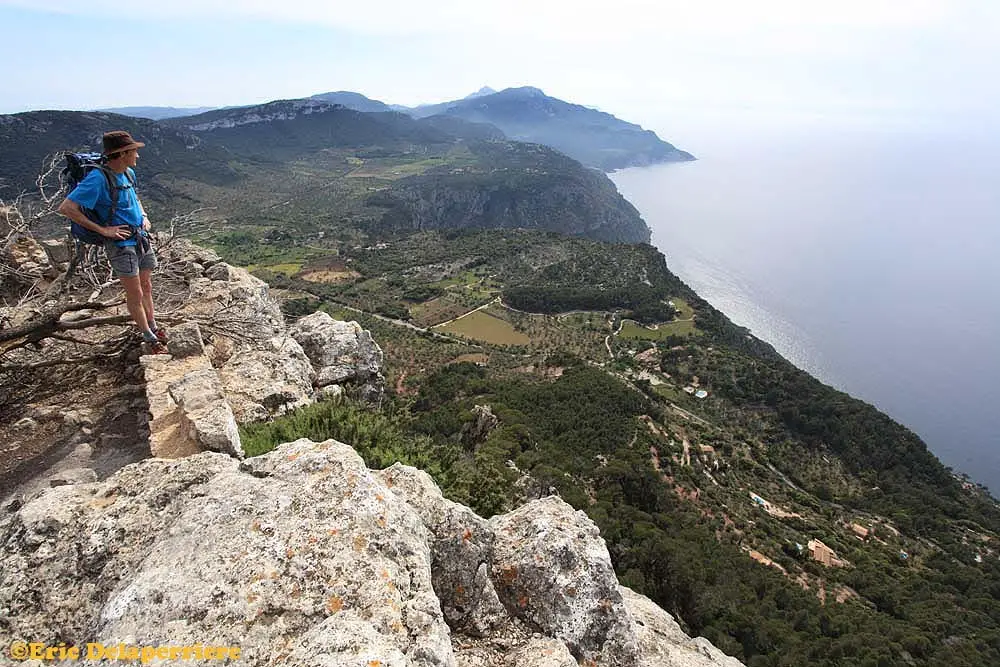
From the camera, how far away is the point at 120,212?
20.7 ft

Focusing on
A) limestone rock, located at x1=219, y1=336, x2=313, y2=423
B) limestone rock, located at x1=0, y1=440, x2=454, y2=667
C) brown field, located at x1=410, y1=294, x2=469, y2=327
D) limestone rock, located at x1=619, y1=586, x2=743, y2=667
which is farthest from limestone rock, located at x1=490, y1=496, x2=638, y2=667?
brown field, located at x1=410, y1=294, x2=469, y2=327

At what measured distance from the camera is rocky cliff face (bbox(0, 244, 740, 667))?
3713 mm

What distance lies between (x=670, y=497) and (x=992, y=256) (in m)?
242

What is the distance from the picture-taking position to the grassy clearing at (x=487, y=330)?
75000 mm

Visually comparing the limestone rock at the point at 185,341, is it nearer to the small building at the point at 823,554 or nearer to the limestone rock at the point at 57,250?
the limestone rock at the point at 57,250

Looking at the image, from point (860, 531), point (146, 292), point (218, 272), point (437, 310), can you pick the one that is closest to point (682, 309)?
point (437, 310)

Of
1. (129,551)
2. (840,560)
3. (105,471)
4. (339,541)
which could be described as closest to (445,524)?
(339,541)

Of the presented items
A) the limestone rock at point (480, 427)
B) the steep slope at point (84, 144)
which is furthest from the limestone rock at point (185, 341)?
the steep slope at point (84, 144)

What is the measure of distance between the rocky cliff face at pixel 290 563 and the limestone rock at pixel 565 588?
0.02m

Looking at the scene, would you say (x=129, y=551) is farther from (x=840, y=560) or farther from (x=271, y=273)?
(x=271, y=273)

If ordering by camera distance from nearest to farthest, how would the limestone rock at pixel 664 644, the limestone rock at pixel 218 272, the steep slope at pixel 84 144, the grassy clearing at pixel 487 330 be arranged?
the limestone rock at pixel 664 644 → the limestone rock at pixel 218 272 → the grassy clearing at pixel 487 330 → the steep slope at pixel 84 144

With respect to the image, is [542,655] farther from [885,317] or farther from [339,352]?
[885,317]

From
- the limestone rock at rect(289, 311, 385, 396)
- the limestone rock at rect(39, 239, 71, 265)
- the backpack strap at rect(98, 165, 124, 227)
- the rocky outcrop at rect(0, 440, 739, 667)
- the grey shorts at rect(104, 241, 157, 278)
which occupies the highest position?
the backpack strap at rect(98, 165, 124, 227)

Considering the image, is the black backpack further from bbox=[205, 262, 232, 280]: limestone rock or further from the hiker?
bbox=[205, 262, 232, 280]: limestone rock
